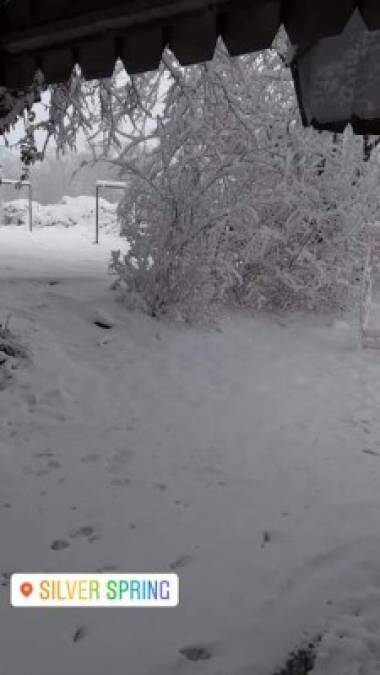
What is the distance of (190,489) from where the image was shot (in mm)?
3762

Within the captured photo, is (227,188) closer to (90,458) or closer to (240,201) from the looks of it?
(240,201)

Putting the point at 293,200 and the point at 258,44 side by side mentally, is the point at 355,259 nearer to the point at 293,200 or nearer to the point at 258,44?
the point at 293,200

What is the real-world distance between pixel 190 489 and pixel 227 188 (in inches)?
198

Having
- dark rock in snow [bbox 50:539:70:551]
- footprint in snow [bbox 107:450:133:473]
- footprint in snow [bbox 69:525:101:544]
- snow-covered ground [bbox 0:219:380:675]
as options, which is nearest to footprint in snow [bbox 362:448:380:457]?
snow-covered ground [bbox 0:219:380:675]

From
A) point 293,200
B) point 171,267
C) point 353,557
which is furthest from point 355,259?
point 353,557

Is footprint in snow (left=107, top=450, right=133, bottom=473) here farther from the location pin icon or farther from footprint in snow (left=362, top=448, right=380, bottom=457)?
footprint in snow (left=362, top=448, right=380, bottom=457)

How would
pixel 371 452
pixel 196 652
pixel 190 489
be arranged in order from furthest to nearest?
pixel 371 452, pixel 190 489, pixel 196 652

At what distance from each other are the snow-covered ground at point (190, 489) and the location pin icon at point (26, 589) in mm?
90

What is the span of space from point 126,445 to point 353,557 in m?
2.00

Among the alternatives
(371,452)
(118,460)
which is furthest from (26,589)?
(371,452)

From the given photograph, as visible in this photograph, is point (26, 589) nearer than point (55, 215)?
Yes

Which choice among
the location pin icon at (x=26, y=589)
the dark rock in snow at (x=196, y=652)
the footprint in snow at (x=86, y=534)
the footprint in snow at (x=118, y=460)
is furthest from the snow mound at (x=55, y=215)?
the dark rock in snow at (x=196, y=652)

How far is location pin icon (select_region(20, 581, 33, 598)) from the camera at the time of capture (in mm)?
2684

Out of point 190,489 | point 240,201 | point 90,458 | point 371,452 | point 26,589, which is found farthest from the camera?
point 240,201
